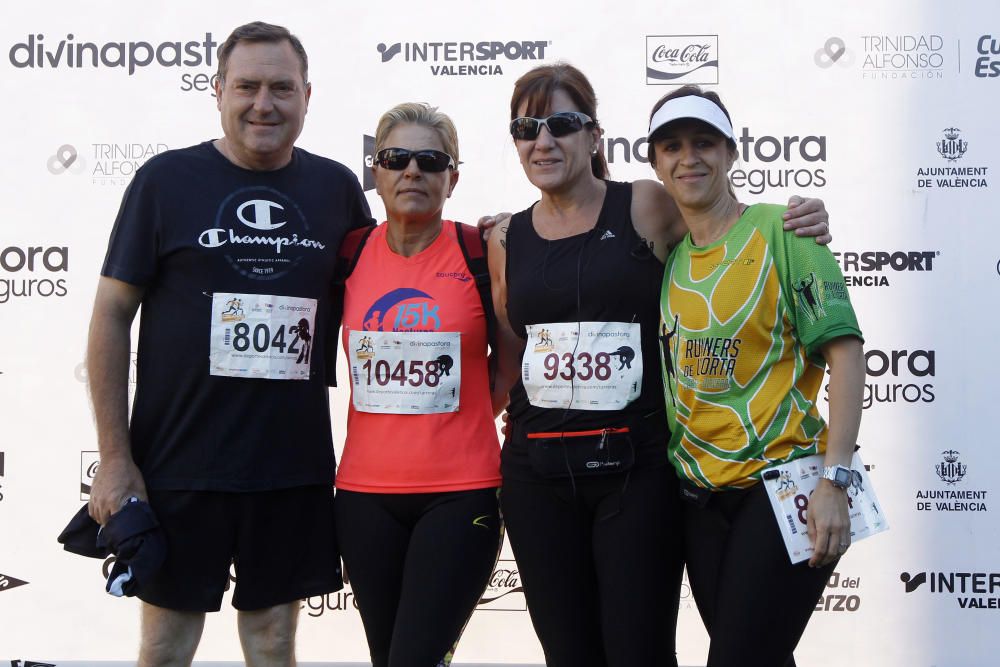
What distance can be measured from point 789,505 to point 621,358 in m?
0.54

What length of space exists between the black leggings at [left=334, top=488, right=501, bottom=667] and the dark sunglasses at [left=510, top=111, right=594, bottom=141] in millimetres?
984

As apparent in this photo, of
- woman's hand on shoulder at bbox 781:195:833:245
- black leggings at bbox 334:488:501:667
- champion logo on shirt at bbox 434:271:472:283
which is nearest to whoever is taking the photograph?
woman's hand on shoulder at bbox 781:195:833:245

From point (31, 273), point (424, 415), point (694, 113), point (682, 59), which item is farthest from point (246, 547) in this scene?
point (682, 59)

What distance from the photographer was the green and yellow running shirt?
2096 millimetres

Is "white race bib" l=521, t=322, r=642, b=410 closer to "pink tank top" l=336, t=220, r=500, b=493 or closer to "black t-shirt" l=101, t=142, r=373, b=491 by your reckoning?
"pink tank top" l=336, t=220, r=500, b=493

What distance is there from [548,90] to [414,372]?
0.85 meters

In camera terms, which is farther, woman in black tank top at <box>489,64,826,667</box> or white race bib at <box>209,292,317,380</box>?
white race bib at <box>209,292,317,380</box>

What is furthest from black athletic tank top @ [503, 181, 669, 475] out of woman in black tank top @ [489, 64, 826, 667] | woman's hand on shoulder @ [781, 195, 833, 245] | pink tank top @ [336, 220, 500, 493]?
woman's hand on shoulder @ [781, 195, 833, 245]

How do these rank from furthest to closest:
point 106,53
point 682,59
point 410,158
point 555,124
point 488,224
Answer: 1. point 106,53
2. point 682,59
3. point 488,224
4. point 410,158
5. point 555,124

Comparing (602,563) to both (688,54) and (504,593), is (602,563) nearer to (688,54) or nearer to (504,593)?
(504,593)

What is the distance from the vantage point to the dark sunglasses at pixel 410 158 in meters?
2.55

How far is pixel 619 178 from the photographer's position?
13.4 feet

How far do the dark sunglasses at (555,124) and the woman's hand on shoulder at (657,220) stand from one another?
0.24 meters

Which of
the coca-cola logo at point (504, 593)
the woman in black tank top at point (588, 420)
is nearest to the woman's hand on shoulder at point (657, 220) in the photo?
the woman in black tank top at point (588, 420)
